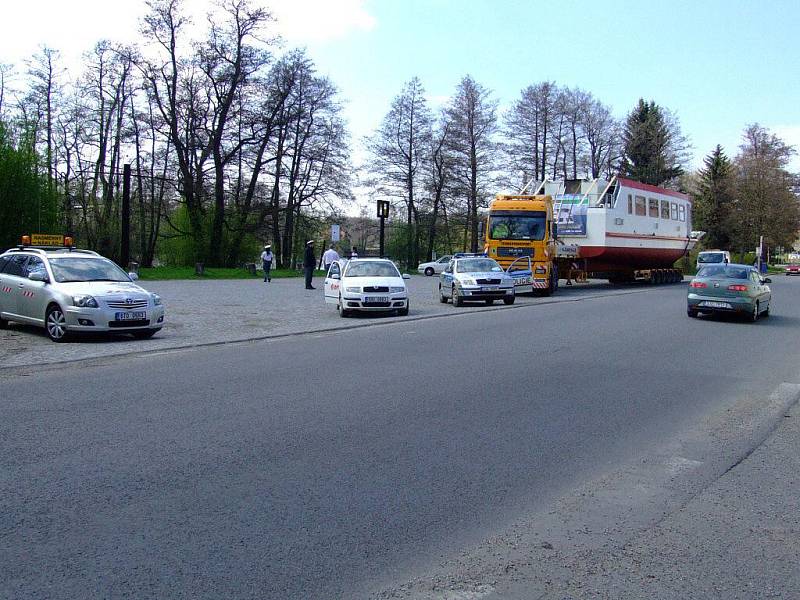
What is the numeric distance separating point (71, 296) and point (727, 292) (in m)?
15.4

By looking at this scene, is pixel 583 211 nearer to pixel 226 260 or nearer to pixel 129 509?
pixel 226 260

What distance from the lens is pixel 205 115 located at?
4659cm

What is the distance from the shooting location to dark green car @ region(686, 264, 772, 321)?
19250mm

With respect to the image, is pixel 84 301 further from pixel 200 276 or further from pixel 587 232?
pixel 200 276

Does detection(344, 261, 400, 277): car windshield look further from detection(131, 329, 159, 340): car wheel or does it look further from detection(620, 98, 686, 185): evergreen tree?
detection(620, 98, 686, 185): evergreen tree

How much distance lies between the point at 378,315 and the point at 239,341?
286 inches

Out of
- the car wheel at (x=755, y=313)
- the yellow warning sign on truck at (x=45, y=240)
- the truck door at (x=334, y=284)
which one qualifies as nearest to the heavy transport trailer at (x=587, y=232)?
the truck door at (x=334, y=284)

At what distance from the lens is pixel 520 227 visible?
97.5ft

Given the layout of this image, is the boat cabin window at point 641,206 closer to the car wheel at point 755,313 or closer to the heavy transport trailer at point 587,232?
the heavy transport trailer at point 587,232

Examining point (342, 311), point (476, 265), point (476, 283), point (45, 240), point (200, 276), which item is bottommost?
point (342, 311)

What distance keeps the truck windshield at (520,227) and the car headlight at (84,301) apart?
→ 742 inches

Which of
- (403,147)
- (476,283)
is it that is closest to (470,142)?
(403,147)

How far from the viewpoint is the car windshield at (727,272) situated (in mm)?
19859

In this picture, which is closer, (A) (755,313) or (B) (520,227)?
(A) (755,313)
